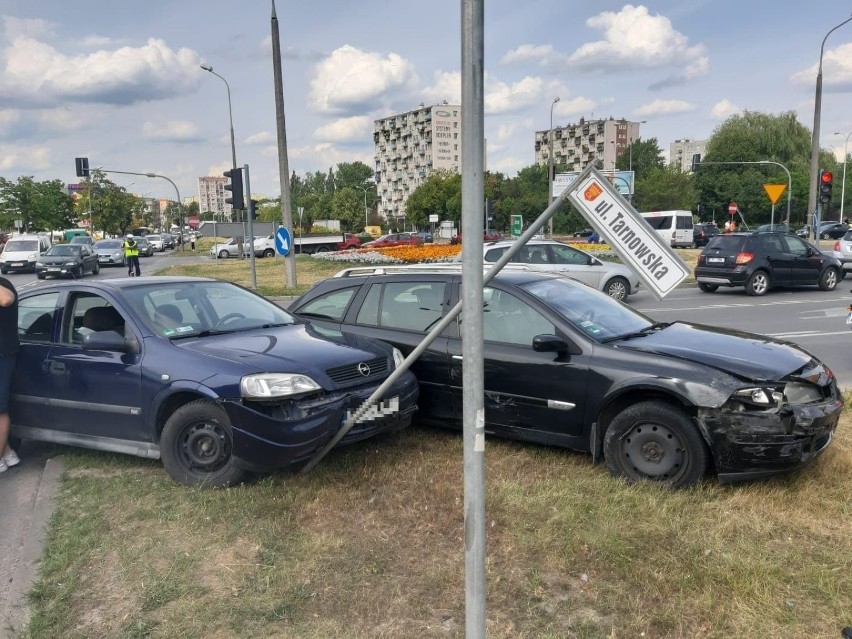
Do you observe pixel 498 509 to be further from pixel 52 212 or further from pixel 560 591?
pixel 52 212

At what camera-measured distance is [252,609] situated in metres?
3.24

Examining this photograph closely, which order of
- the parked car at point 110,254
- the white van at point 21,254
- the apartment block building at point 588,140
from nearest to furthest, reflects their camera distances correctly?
the white van at point 21,254
the parked car at point 110,254
the apartment block building at point 588,140

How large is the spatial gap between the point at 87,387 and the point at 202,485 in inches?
50.1

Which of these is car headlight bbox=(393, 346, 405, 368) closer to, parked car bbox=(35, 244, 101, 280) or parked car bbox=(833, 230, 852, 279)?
parked car bbox=(833, 230, 852, 279)

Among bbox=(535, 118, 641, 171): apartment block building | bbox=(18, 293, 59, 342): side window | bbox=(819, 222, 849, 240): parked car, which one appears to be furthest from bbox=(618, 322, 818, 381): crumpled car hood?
bbox=(535, 118, 641, 171): apartment block building

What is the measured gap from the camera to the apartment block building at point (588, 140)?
455 ft

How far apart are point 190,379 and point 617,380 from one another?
278cm

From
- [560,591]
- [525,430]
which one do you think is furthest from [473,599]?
[525,430]

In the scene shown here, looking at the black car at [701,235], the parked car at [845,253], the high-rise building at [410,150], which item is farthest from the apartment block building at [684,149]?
the parked car at [845,253]

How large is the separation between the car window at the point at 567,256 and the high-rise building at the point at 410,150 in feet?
380

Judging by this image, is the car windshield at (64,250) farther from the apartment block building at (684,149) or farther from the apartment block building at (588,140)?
the apartment block building at (684,149)

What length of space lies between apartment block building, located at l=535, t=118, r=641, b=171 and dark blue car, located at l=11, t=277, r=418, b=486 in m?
133

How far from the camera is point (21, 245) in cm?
3325

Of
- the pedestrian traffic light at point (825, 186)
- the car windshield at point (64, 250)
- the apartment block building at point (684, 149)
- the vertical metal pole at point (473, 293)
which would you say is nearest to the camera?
the vertical metal pole at point (473, 293)
